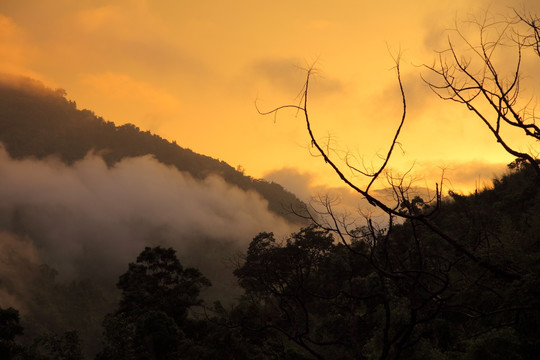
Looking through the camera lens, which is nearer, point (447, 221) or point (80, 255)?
point (447, 221)

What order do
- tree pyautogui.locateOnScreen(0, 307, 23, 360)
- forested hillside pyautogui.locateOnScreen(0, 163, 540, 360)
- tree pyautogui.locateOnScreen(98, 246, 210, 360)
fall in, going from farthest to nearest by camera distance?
tree pyautogui.locateOnScreen(98, 246, 210, 360) < tree pyautogui.locateOnScreen(0, 307, 23, 360) < forested hillside pyautogui.locateOnScreen(0, 163, 540, 360)

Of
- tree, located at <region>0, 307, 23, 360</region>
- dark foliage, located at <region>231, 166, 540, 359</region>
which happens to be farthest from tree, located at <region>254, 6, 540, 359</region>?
tree, located at <region>0, 307, 23, 360</region>

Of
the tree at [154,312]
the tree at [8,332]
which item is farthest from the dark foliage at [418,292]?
the tree at [8,332]

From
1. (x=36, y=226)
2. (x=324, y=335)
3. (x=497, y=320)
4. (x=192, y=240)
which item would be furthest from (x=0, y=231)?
(x=497, y=320)

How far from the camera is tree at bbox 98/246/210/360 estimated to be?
24875mm

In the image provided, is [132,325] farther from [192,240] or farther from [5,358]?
[192,240]

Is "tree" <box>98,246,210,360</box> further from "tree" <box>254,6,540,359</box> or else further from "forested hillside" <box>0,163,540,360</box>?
"tree" <box>254,6,540,359</box>

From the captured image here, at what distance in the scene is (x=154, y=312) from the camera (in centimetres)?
2603

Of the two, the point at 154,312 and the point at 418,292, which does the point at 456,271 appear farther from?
the point at 154,312

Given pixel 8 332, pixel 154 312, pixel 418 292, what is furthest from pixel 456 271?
pixel 8 332

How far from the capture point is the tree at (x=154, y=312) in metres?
24.9

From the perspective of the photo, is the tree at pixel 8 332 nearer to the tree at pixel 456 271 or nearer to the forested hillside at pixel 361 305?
the forested hillside at pixel 361 305

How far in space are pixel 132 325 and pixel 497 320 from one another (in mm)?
21483

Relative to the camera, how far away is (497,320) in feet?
37.1
